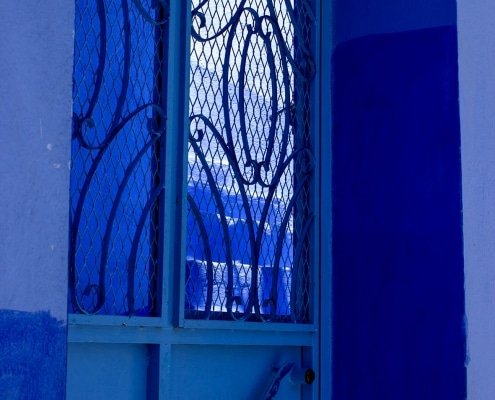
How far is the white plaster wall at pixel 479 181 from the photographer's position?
3.82 metres

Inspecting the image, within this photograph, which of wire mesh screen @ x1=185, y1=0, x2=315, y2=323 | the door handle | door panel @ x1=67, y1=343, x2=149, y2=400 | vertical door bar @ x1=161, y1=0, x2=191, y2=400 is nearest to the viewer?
door panel @ x1=67, y1=343, x2=149, y2=400

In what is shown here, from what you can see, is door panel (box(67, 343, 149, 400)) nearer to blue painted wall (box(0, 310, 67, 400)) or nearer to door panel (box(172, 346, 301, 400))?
door panel (box(172, 346, 301, 400))

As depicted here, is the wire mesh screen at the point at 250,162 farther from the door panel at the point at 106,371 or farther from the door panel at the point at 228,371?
the door panel at the point at 106,371

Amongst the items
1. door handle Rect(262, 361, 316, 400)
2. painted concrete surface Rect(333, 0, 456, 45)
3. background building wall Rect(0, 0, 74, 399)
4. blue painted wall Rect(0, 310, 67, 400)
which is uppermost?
painted concrete surface Rect(333, 0, 456, 45)

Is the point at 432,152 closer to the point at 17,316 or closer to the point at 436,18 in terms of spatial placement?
the point at 436,18

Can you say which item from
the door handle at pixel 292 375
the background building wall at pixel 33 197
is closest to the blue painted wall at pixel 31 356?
the background building wall at pixel 33 197

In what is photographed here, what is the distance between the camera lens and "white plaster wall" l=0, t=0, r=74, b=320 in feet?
7.31

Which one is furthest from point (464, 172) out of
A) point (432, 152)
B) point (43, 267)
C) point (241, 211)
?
point (43, 267)

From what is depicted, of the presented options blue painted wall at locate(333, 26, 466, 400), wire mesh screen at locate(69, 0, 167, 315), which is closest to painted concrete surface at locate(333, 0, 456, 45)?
blue painted wall at locate(333, 26, 466, 400)

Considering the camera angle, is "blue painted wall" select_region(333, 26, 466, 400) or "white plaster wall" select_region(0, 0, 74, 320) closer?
"white plaster wall" select_region(0, 0, 74, 320)

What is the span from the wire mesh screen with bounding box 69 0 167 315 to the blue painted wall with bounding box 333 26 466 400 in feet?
3.16

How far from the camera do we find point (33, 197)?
2273 mm

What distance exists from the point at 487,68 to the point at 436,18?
26 centimetres

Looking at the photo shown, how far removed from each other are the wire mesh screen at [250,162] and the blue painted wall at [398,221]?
158 mm
